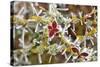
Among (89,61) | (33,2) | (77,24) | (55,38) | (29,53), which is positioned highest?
(33,2)

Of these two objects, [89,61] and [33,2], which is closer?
[33,2]

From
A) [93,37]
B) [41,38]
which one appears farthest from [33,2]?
[93,37]

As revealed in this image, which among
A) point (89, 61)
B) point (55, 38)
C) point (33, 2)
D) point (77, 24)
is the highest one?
point (33, 2)

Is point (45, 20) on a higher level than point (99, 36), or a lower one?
higher

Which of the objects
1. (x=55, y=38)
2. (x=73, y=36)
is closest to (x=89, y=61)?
(x=73, y=36)

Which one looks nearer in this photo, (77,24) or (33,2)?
(33,2)
